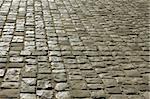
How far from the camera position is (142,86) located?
500cm

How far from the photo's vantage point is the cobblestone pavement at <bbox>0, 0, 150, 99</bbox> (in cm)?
478

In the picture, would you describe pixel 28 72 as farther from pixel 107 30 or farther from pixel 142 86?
pixel 107 30

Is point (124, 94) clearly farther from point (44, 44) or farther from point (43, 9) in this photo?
point (43, 9)

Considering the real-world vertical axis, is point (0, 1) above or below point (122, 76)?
below

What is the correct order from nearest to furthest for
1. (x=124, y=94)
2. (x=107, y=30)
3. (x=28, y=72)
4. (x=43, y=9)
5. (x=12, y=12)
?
1. (x=124, y=94)
2. (x=28, y=72)
3. (x=107, y=30)
4. (x=12, y=12)
5. (x=43, y=9)

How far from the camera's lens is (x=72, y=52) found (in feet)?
20.2

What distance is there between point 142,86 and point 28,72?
6.82ft

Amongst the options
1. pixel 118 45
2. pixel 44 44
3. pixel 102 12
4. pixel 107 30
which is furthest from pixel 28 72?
pixel 102 12

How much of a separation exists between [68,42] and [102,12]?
3.12 m

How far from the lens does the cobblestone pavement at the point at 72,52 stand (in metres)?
4.78

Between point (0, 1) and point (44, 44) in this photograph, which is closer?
point (44, 44)

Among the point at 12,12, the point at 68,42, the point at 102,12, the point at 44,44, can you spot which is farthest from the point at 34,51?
the point at 102,12

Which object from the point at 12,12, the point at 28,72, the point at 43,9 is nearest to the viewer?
the point at 28,72

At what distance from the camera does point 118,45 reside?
6770 mm
